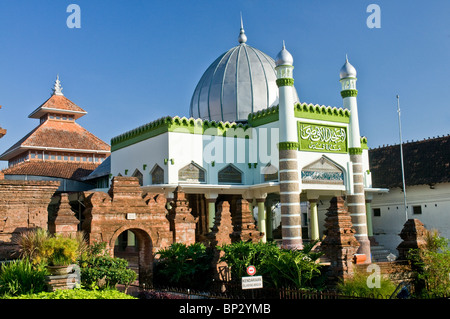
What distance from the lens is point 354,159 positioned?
29.3 meters

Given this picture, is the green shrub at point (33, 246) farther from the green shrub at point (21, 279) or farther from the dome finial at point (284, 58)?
the dome finial at point (284, 58)

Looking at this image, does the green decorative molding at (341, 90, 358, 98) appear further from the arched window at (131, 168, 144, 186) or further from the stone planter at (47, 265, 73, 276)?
the stone planter at (47, 265, 73, 276)

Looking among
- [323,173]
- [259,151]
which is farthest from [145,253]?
[323,173]

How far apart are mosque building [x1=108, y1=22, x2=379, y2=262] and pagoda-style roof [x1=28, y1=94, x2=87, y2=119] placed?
11293 mm

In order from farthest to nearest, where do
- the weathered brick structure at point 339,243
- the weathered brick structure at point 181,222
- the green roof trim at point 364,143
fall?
the green roof trim at point 364,143 → the weathered brick structure at point 181,222 → the weathered brick structure at point 339,243

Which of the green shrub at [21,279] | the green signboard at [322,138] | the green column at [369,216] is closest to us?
the green shrub at [21,279]

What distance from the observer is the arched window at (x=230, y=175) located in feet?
92.0

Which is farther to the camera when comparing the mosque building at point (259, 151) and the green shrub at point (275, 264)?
the mosque building at point (259, 151)

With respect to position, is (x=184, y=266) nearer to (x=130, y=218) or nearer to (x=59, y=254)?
(x=130, y=218)

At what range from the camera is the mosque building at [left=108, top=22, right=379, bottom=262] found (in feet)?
86.6

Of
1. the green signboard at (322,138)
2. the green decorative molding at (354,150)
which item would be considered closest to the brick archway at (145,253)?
the green signboard at (322,138)

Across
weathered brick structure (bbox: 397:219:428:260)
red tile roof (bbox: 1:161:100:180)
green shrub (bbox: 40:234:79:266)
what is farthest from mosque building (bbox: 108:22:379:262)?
green shrub (bbox: 40:234:79:266)

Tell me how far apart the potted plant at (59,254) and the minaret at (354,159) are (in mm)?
18888
